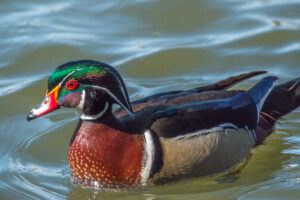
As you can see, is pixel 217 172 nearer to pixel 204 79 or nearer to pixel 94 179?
pixel 94 179

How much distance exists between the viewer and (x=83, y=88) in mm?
5363

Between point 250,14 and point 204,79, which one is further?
point 250,14

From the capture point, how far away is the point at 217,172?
19.6 ft

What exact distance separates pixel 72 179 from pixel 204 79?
295cm

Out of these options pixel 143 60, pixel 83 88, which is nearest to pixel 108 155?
pixel 83 88

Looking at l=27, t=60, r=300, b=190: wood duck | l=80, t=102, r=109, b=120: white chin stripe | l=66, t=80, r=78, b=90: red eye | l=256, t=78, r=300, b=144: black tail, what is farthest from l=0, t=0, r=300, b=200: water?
l=66, t=80, r=78, b=90: red eye

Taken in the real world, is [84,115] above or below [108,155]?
above

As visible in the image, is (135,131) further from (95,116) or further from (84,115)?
(84,115)

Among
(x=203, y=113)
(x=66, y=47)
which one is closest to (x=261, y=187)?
(x=203, y=113)

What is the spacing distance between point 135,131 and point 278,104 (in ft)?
6.14

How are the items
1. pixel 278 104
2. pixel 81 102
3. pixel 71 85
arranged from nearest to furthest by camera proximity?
1. pixel 71 85
2. pixel 81 102
3. pixel 278 104

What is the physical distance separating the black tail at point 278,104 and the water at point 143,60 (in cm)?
36

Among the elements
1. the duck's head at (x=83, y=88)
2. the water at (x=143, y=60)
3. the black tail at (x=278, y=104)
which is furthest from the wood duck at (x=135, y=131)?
the black tail at (x=278, y=104)

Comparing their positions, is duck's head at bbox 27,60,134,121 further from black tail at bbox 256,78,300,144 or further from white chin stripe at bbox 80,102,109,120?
black tail at bbox 256,78,300,144
